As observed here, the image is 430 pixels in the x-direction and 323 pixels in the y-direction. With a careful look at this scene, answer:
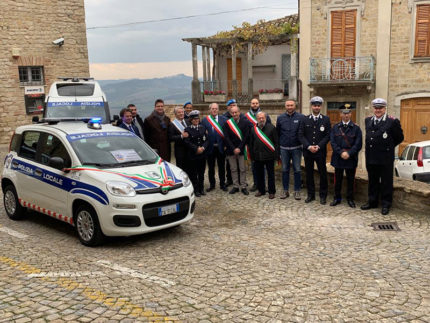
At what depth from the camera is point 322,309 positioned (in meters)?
4.53

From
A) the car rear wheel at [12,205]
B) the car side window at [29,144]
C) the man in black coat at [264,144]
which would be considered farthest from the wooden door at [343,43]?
the car rear wheel at [12,205]

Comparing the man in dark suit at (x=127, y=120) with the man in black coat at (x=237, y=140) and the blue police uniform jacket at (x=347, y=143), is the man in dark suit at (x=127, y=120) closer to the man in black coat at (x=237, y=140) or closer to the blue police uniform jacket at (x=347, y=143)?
the man in black coat at (x=237, y=140)

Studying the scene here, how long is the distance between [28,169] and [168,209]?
2.79 meters

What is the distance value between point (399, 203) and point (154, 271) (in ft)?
17.0

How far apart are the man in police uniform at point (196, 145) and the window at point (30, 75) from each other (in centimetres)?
1558

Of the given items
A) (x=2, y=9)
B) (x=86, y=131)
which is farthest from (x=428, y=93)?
(x=2, y=9)

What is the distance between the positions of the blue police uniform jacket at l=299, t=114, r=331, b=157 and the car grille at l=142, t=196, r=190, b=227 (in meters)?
3.25

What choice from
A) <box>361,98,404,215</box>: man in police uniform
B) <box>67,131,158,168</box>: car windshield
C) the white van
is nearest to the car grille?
<box>67,131,158,168</box>: car windshield

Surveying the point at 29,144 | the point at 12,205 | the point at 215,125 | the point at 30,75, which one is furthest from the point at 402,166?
the point at 30,75

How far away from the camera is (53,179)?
279 inches

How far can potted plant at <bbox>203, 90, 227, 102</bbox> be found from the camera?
80.3 feet

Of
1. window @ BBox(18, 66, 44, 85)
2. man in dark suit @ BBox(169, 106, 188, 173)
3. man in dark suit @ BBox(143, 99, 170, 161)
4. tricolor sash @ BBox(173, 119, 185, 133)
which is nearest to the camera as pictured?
man in dark suit @ BBox(169, 106, 188, 173)

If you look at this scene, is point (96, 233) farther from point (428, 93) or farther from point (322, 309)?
point (428, 93)

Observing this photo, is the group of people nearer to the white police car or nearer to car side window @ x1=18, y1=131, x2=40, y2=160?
the white police car
